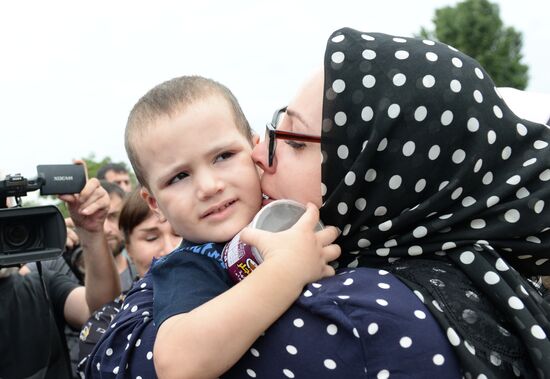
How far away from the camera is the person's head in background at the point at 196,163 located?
5.68ft

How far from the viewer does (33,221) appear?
2.98m

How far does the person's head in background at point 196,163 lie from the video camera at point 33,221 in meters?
1.21

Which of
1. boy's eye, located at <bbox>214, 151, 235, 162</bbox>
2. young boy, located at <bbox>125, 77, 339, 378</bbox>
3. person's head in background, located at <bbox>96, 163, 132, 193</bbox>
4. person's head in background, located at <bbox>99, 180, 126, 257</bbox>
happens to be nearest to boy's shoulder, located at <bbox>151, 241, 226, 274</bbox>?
young boy, located at <bbox>125, 77, 339, 378</bbox>

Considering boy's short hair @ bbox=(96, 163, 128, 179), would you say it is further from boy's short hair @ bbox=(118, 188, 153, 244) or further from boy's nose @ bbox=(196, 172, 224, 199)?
boy's nose @ bbox=(196, 172, 224, 199)

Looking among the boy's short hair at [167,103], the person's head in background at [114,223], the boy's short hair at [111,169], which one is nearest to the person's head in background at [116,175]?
the boy's short hair at [111,169]

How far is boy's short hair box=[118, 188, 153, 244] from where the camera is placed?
399 cm

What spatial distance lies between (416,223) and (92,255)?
252 centimetres

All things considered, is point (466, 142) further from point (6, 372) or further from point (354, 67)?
point (6, 372)

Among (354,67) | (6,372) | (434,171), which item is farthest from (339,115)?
(6,372)

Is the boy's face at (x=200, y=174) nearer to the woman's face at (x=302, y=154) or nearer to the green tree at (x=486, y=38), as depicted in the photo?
the woman's face at (x=302, y=154)

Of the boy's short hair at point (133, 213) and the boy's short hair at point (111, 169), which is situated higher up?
the boy's short hair at point (133, 213)

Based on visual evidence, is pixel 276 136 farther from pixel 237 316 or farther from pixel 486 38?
pixel 486 38

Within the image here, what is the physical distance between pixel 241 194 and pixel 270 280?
481 millimetres

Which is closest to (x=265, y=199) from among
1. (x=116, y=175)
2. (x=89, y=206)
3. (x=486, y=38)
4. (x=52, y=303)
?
(x=89, y=206)
